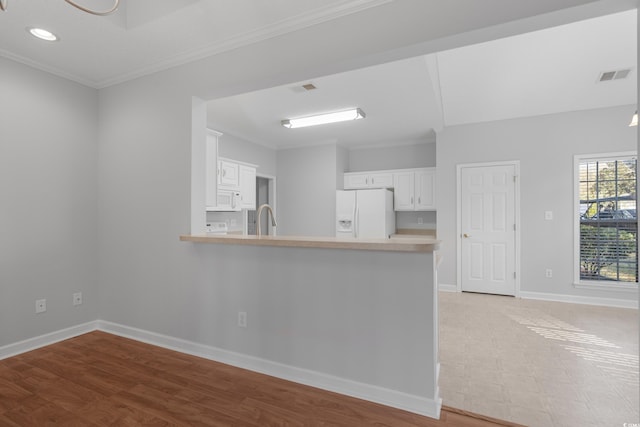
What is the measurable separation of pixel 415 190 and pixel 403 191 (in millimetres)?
219

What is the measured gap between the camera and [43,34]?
233cm

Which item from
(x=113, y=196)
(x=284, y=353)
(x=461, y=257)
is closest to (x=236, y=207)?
(x=113, y=196)

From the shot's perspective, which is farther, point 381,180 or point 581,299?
point 381,180

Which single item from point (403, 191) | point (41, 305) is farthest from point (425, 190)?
point (41, 305)

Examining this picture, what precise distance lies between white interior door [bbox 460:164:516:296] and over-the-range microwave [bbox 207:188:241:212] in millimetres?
3568

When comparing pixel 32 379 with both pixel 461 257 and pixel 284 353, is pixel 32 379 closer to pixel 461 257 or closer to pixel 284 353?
pixel 284 353

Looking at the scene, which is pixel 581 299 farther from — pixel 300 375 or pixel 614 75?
pixel 300 375

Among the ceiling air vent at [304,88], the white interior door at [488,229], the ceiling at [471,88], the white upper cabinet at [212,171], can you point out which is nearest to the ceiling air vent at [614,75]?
the ceiling at [471,88]

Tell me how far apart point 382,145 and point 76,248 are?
17.1 feet

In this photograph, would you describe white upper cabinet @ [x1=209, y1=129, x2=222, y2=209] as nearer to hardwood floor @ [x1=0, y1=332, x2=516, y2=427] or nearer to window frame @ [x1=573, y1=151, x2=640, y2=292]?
hardwood floor @ [x1=0, y1=332, x2=516, y2=427]

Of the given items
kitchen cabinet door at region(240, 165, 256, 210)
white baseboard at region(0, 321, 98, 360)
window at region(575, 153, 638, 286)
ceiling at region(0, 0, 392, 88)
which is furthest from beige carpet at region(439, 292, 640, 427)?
white baseboard at region(0, 321, 98, 360)

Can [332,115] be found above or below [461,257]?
above

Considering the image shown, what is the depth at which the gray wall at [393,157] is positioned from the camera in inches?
237

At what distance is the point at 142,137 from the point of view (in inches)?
116
